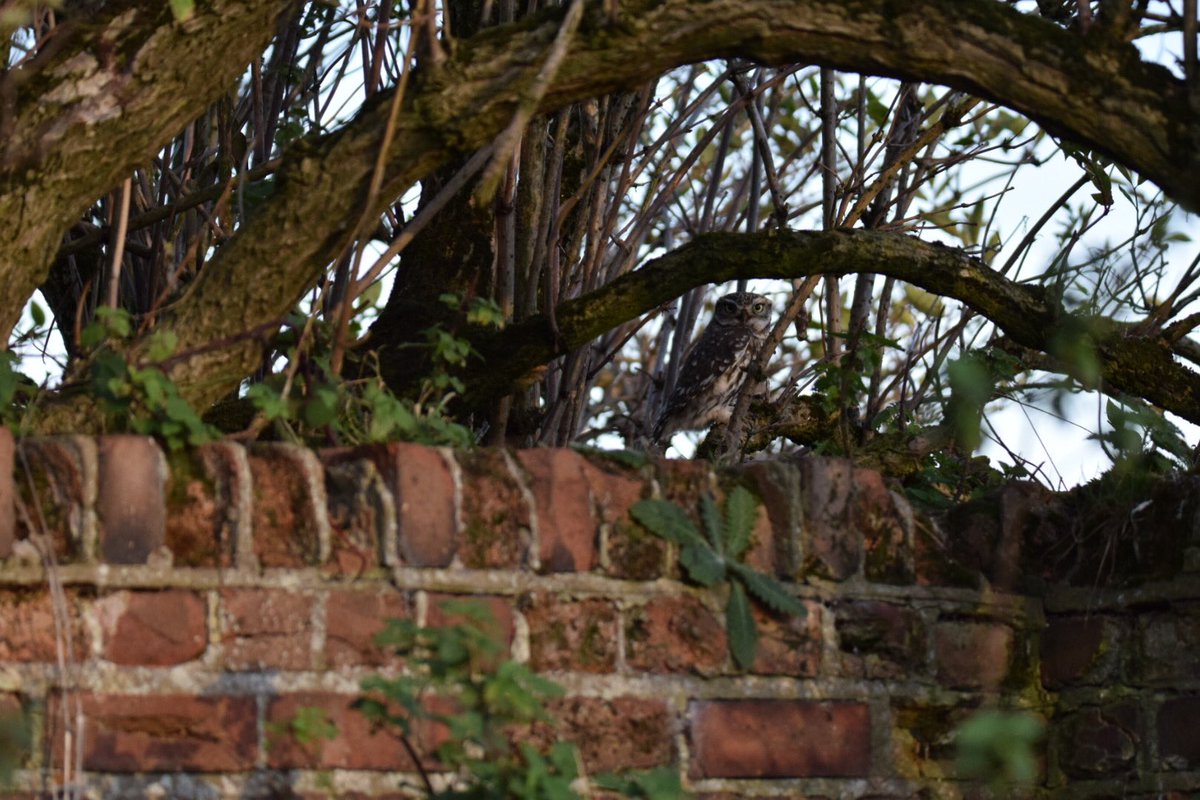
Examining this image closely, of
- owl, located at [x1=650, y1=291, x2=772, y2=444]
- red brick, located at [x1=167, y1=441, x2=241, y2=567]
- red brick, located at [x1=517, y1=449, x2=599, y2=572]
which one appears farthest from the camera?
owl, located at [x1=650, y1=291, x2=772, y2=444]

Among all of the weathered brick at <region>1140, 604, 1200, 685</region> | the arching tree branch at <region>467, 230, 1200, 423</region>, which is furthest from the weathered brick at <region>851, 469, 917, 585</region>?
the arching tree branch at <region>467, 230, 1200, 423</region>

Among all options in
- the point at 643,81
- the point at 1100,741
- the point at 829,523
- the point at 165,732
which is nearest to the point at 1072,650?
the point at 1100,741

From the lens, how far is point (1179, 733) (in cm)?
203

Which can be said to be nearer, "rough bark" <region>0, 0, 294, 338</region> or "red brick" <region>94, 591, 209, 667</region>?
"red brick" <region>94, 591, 209, 667</region>

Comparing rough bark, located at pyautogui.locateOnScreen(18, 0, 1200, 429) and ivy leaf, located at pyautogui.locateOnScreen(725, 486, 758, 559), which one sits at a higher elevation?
rough bark, located at pyautogui.locateOnScreen(18, 0, 1200, 429)

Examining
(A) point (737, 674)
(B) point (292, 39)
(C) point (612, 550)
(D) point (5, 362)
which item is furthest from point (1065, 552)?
(B) point (292, 39)

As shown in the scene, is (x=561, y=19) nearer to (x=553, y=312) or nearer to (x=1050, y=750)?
(x=553, y=312)

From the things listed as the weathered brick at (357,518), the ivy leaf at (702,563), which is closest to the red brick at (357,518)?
the weathered brick at (357,518)

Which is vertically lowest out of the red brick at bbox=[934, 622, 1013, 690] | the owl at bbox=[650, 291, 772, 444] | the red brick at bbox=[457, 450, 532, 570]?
the red brick at bbox=[934, 622, 1013, 690]

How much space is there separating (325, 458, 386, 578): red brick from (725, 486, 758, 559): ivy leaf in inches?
17.3

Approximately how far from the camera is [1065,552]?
2.14 m

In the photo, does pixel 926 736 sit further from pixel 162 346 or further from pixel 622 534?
pixel 162 346

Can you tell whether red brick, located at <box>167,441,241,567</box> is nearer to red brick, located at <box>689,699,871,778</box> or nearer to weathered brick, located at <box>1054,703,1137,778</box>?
red brick, located at <box>689,699,871,778</box>

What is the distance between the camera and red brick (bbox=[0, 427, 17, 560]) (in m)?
1.68
